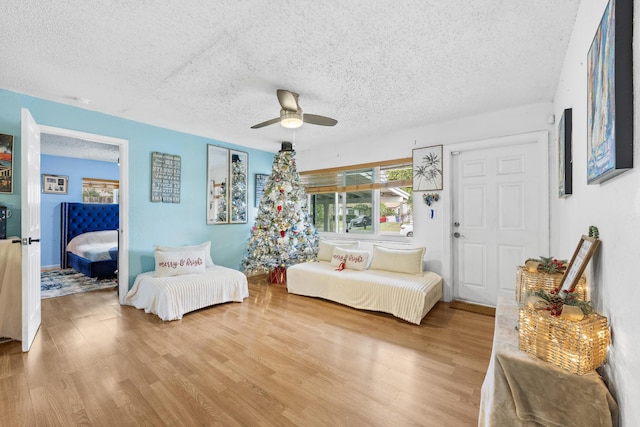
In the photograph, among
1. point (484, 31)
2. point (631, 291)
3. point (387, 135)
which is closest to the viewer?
point (631, 291)

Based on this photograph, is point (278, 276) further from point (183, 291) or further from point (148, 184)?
point (148, 184)

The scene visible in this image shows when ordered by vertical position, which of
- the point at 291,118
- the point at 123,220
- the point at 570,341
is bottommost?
the point at 570,341

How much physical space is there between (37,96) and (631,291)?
489 centimetres

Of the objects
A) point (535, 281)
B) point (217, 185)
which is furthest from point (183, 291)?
point (535, 281)

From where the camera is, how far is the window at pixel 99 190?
20.4 feet

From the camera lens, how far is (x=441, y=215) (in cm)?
381

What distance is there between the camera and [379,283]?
338cm

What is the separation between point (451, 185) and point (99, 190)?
24.5 ft

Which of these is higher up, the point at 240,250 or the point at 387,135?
the point at 387,135

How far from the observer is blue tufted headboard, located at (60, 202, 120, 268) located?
5.80 m

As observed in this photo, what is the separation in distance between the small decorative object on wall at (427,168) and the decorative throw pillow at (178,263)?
128 inches

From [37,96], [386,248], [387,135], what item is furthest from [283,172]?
[37,96]

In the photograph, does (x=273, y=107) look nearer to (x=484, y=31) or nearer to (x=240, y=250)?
(x=484, y=31)

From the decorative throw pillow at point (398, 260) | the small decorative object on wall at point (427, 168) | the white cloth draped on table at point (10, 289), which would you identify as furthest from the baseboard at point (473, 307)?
the white cloth draped on table at point (10, 289)
